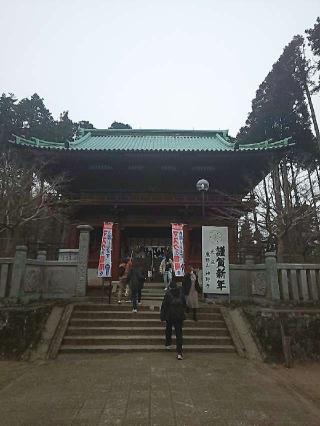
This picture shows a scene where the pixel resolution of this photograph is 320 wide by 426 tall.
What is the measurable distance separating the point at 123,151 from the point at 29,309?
9871mm

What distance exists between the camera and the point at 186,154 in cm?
1666

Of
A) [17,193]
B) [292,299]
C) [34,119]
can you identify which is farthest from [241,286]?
[34,119]

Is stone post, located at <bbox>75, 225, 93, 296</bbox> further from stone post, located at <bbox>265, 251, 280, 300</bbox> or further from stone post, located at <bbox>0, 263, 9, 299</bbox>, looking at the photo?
stone post, located at <bbox>265, 251, 280, 300</bbox>

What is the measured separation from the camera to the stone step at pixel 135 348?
7867 millimetres

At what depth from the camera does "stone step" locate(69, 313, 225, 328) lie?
9.11 metres

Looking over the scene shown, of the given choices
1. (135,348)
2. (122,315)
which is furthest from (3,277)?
(135,348)

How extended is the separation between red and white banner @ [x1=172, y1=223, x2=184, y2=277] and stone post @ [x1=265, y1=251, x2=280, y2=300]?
3.50 metres

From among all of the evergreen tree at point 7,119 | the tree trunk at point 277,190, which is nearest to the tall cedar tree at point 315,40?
the tree trunk at point 277,190

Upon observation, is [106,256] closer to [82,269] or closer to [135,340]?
[82,269]

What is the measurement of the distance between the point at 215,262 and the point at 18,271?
6.63 meters

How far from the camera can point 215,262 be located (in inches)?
438

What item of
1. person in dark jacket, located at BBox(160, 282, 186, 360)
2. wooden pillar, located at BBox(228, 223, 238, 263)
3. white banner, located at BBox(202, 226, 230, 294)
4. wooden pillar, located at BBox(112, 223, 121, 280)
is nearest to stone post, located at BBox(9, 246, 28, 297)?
person in dark jacket, located at BBox(160, 282, 186, 360)

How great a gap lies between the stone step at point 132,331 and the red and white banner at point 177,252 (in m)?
3.58

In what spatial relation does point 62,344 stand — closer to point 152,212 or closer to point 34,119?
point 152,212
